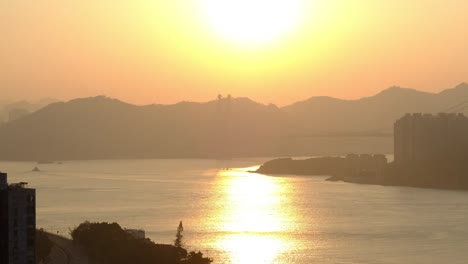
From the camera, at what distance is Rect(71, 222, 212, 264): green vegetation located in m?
10.2

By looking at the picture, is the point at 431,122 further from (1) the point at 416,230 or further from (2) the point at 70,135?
(2) the point at 70,135

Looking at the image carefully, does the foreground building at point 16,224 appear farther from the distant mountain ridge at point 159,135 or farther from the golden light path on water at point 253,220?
the distant mountain ridge at point 159,135

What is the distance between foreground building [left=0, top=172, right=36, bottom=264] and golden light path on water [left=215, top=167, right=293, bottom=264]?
6483 mm

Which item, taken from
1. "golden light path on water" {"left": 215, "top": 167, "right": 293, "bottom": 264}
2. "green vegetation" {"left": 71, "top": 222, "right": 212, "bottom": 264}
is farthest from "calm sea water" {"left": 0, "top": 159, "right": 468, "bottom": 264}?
"green vegetation" {"left": 71, "top": 222, "right": 212, "bottom": 264}

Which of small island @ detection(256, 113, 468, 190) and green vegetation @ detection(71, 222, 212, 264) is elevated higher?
small island @ detection(256, 113, 468, 190)

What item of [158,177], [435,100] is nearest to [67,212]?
[158,177]

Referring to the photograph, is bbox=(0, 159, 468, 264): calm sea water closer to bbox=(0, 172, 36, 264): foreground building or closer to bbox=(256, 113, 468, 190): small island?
bbox=(256, 113, 468, 190): small island

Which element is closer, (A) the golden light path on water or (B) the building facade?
(A) the golden light path on water

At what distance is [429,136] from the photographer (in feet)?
120

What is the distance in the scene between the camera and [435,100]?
76500mm

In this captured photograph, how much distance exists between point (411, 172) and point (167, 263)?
82.5 feet

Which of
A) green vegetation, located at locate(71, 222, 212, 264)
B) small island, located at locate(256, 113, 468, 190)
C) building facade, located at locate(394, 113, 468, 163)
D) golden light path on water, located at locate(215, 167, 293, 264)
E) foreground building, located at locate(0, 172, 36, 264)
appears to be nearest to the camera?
foreground building, located at locate(0, 172, 36, 264)

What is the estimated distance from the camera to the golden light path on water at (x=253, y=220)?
561 inches

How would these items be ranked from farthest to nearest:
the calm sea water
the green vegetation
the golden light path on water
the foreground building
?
the calm sea water
the golden light path on water
the green vegetation
the foreground building
